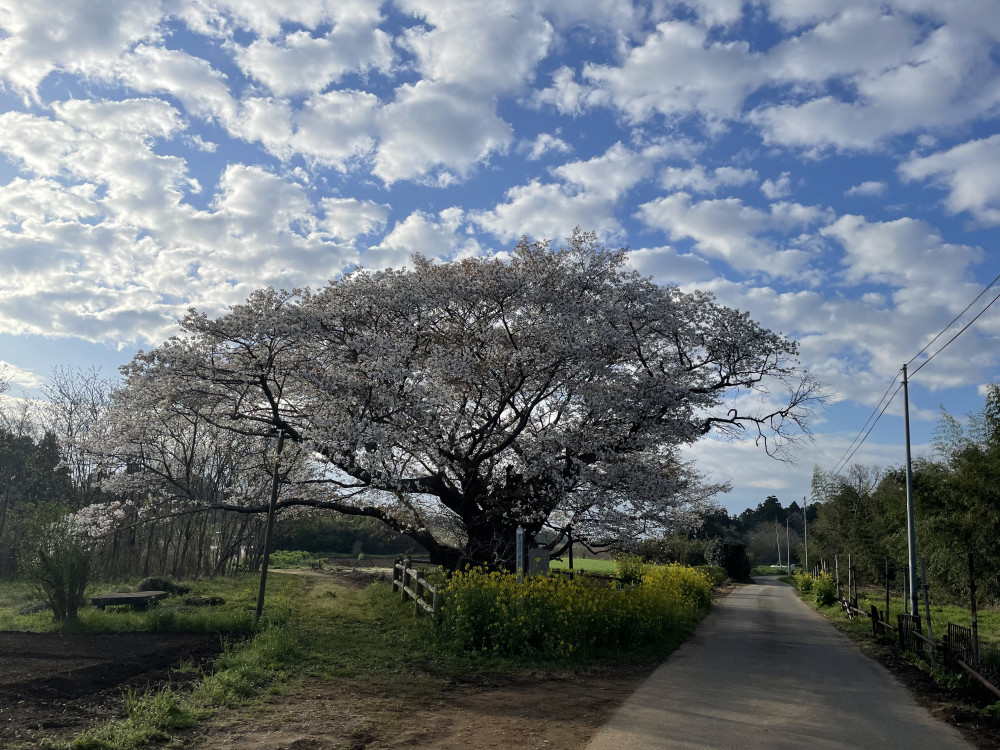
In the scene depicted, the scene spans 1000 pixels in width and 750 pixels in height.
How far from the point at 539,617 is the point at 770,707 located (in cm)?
383

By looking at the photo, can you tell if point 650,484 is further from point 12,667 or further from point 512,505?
point 12,667

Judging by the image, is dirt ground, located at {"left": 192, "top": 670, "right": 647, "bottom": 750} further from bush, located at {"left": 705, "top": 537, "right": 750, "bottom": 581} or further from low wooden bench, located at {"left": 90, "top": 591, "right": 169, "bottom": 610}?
bush, located at {"left": 705, "top": 537, "right": 750, "bottom": 581}

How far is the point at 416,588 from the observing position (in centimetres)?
1469

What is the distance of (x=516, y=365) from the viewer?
1492 cm

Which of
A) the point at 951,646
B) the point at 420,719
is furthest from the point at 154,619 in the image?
the point at 951,646

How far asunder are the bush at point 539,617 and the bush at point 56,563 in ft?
20.7

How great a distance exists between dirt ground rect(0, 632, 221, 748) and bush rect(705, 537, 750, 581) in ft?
150

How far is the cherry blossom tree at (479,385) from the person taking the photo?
14.5 metres

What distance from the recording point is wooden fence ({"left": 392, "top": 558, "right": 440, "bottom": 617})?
41.2 ft

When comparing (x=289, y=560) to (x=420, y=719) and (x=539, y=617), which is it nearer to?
(x=539, y=617)

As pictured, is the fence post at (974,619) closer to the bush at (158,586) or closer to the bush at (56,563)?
the bush at (56,563)

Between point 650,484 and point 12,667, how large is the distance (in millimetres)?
11401

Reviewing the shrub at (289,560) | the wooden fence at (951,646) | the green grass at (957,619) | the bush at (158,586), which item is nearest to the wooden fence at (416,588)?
the bush at (158,586)

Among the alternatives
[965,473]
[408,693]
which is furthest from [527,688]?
[965,473]
